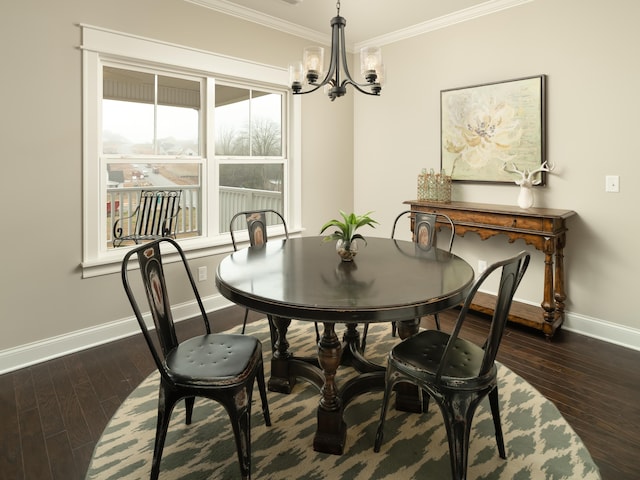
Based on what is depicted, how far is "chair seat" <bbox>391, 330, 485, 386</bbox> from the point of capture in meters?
1.70

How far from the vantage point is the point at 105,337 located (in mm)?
3145

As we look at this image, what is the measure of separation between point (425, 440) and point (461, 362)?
0.49 meters

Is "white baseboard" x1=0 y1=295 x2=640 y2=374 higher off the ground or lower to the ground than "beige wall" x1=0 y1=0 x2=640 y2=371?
lower

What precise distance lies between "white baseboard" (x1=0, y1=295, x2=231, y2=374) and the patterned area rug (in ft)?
2.92

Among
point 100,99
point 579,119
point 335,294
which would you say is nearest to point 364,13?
point 579,119

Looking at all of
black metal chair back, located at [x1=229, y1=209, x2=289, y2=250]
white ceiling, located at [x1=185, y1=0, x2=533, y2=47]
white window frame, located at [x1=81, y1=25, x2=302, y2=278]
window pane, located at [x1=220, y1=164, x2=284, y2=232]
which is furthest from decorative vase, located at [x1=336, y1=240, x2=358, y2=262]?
white ceiling, located at [x1=185, y1=0, x2=533, y2=47]

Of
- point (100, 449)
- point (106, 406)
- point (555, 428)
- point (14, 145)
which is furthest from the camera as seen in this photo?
point (14, 145)

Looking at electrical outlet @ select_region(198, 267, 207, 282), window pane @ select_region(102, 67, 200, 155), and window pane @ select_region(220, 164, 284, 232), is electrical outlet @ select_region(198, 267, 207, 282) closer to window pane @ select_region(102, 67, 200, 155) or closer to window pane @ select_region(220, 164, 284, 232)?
window pane @ select_region(220, 164, 284, 232)

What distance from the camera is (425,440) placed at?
2012mm

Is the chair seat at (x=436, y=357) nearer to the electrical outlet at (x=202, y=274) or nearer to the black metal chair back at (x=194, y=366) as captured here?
the black metal chair back at (x=194, y=366)

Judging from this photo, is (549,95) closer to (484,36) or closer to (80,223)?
(484,36)

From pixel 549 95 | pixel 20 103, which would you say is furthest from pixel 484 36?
pixel 20 103

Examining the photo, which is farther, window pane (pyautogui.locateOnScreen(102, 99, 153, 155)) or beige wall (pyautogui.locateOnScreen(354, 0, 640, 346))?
window pane (pyautogui.locateOnScreen(102, 99, 153, 155))

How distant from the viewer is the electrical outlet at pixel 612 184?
307cm
